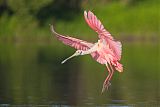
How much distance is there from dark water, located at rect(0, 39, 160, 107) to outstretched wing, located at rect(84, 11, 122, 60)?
1.88 meters

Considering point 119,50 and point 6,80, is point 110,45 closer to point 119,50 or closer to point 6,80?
point 119,50

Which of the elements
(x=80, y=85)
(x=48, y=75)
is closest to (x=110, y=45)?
(x=80, y=85)

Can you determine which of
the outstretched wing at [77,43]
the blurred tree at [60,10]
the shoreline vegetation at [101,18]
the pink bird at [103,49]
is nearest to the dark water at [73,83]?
the pink bird at [103,49]

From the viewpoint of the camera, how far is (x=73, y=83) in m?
22.8

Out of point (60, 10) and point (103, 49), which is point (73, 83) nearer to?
point (103, 49)

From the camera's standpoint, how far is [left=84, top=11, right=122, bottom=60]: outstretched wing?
14.4m

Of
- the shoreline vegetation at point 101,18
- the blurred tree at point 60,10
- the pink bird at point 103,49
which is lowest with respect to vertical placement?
the pink bird at point 103,49

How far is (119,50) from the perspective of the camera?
15.0 metres

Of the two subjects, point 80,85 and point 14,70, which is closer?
Answer: point 80,85

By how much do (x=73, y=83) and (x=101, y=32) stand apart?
26.9 feet

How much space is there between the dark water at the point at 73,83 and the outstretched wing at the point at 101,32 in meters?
1.88

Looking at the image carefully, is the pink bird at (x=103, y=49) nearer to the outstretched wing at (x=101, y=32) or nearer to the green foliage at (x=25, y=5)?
the outstretched wing at (x=101, y=32)

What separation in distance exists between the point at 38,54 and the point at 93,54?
924 inches

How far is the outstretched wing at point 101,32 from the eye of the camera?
47.3 feet
